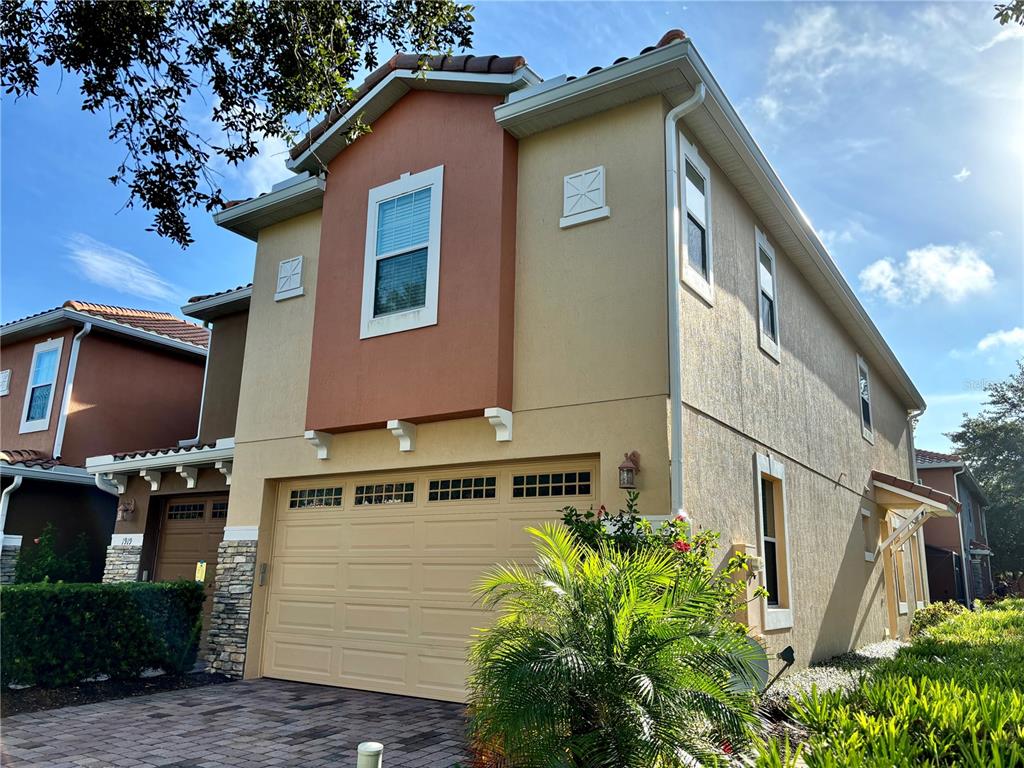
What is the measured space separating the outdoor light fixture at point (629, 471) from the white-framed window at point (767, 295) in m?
3.90

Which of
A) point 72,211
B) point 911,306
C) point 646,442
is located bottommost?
point 646,442

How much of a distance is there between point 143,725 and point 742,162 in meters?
8.89

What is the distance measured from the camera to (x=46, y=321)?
14766 mm

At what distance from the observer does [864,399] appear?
625 inches

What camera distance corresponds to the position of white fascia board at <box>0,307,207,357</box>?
14.5m

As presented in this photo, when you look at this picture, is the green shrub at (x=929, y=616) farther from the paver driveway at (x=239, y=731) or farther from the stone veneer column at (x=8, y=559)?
the stone veneer column at (x=8, y=559)

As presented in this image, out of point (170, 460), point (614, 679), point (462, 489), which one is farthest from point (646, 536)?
point (170, 460)

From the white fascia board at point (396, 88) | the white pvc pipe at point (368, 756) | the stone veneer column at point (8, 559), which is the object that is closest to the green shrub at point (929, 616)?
the white fascia board at point (396, 88)

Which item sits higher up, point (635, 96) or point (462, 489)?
point (635, 96)

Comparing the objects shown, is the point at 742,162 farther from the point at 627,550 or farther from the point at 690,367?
the point at 627,550

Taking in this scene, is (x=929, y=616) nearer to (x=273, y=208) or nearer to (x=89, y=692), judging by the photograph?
(x=273, y=208)

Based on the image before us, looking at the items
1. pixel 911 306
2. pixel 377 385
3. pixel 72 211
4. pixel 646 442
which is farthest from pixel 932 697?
pixel 911 306

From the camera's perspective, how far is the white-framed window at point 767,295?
10251mm

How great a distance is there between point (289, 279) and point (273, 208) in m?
1.06
